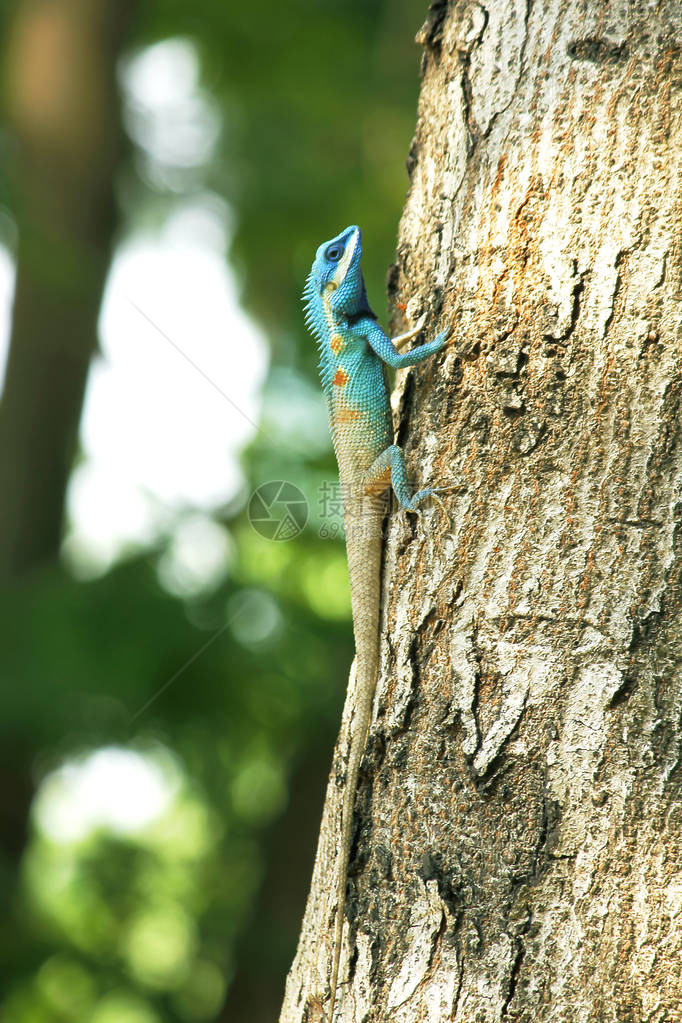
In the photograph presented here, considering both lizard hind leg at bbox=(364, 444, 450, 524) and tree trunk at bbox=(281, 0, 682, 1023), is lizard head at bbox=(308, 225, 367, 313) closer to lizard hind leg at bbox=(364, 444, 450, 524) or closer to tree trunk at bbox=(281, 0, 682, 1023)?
lizard hind leg at bbox=(364, 444, 450, 524)

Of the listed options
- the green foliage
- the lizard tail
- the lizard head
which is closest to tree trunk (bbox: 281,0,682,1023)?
the lizard tail

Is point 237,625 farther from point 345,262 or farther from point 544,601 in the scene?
point 544,601

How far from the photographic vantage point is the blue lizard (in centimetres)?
222

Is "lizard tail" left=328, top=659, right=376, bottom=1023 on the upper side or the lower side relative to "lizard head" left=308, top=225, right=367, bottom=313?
lower

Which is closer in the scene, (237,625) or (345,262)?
(345,262)

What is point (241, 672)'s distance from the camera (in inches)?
220

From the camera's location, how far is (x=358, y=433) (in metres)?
2.98

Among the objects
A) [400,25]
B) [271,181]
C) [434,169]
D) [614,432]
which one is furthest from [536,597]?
[400,25]

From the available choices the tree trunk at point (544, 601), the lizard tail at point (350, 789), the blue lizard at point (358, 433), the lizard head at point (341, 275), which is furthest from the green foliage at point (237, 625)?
the tree trunk at point (544, 601)

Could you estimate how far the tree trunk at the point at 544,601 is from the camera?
1773 mm

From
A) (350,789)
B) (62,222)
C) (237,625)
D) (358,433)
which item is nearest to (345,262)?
(358,433)

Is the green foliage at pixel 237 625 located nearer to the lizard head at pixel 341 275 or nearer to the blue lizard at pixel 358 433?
the blue lizard at pixel 358 433

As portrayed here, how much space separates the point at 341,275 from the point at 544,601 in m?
1.94

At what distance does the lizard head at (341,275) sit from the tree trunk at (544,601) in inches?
42.1
